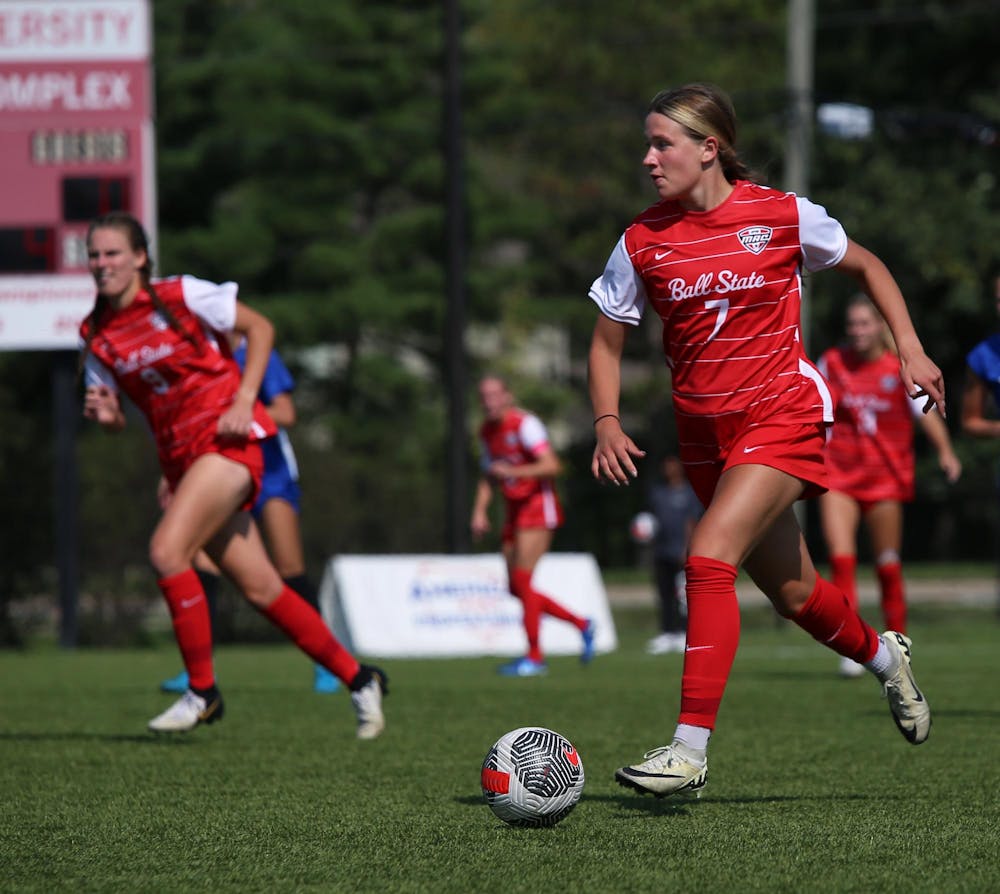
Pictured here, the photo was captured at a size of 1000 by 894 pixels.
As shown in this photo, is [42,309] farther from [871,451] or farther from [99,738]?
[99,738]

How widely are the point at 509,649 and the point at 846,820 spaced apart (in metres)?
11.2

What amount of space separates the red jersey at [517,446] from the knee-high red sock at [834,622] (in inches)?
264

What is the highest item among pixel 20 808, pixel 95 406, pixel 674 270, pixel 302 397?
pixel 674 270

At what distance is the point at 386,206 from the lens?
40.3 m

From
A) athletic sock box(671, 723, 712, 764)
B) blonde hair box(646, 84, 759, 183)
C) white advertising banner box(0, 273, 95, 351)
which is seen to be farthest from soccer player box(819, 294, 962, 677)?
white advertising banner box(0, 273, 95, 351)

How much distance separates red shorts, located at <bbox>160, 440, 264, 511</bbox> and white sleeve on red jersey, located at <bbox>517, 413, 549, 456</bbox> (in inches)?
208

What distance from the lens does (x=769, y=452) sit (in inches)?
211

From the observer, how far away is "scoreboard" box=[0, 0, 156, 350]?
Answer: 1723 centimetres

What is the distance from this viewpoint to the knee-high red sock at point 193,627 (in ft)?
23.9

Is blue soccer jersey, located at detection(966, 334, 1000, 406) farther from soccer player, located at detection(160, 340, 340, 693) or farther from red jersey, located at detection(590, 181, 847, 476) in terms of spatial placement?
soccer player, located at detection(160, 340, 340, 693)

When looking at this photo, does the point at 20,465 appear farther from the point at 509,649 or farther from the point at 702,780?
the point at 702,780

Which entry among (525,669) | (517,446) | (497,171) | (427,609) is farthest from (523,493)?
(497,171)

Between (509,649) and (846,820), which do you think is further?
(509,649)

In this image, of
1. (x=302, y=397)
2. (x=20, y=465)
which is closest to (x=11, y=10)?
(x=20, y=465)
